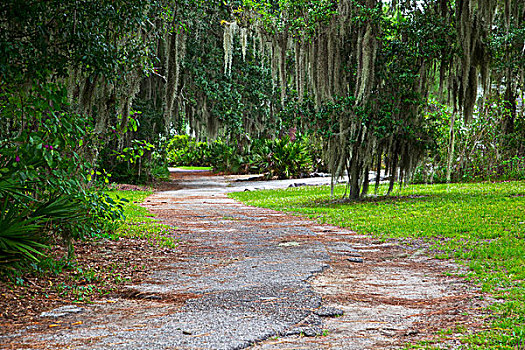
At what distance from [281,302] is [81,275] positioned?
2.10 m

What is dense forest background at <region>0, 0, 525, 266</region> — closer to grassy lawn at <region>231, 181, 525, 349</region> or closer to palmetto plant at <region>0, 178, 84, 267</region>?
palmetto plant at <region>0, 178, 84, 267</region>

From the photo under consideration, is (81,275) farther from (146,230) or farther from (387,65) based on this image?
(387,65)

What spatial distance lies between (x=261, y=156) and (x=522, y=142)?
11.5 m

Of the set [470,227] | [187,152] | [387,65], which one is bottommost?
[470,227]

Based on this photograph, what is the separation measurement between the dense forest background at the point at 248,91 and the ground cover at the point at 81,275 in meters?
0.25

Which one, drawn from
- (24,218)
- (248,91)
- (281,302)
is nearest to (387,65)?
(281,302)

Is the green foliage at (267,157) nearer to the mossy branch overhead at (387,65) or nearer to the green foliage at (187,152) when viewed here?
the mossy branch overhead at (387,65)

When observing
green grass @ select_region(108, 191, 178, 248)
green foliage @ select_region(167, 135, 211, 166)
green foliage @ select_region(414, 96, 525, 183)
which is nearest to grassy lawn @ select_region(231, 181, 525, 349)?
green foliage @ select_region(414, 96, 525, 183)

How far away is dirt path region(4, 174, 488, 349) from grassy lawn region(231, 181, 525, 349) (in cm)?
24

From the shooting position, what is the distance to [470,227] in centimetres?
681

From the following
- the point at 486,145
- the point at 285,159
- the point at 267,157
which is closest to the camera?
the point at 486,145

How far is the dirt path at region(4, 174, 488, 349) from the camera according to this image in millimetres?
2834

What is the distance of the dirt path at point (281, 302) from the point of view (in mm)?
2834

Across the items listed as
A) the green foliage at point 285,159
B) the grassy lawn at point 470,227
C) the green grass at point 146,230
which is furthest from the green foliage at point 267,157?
the green grass at point 146,230
